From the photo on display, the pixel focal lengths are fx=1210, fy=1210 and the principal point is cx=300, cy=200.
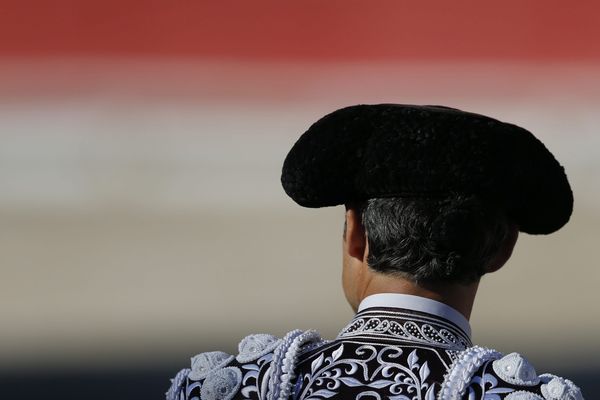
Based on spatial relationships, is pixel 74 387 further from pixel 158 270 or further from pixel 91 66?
pixel 91 66

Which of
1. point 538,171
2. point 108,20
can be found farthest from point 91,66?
point 538,171

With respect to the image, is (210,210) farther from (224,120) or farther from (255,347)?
(255,347)

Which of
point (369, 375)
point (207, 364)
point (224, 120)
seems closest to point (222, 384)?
point (207, 364)

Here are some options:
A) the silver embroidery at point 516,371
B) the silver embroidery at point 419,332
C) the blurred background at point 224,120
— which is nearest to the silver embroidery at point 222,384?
the silver embroidery at point 419,332

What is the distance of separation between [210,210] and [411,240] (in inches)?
145

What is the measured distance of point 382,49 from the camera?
497cm

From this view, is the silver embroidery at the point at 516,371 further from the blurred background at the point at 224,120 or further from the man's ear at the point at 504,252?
the blurred background at the point at 224,120

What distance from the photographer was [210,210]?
4938mm

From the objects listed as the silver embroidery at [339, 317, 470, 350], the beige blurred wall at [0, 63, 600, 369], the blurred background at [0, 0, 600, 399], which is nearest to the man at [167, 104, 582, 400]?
the silver embroidery at [339, 317, 470, 350]

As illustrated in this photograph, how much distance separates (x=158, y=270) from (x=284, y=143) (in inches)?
30.2

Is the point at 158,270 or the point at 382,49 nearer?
the point at 158,270

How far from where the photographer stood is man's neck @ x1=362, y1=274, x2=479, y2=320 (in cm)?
131

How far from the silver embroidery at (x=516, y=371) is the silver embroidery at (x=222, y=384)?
0.28 meters

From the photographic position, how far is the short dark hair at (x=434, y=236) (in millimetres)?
1278
